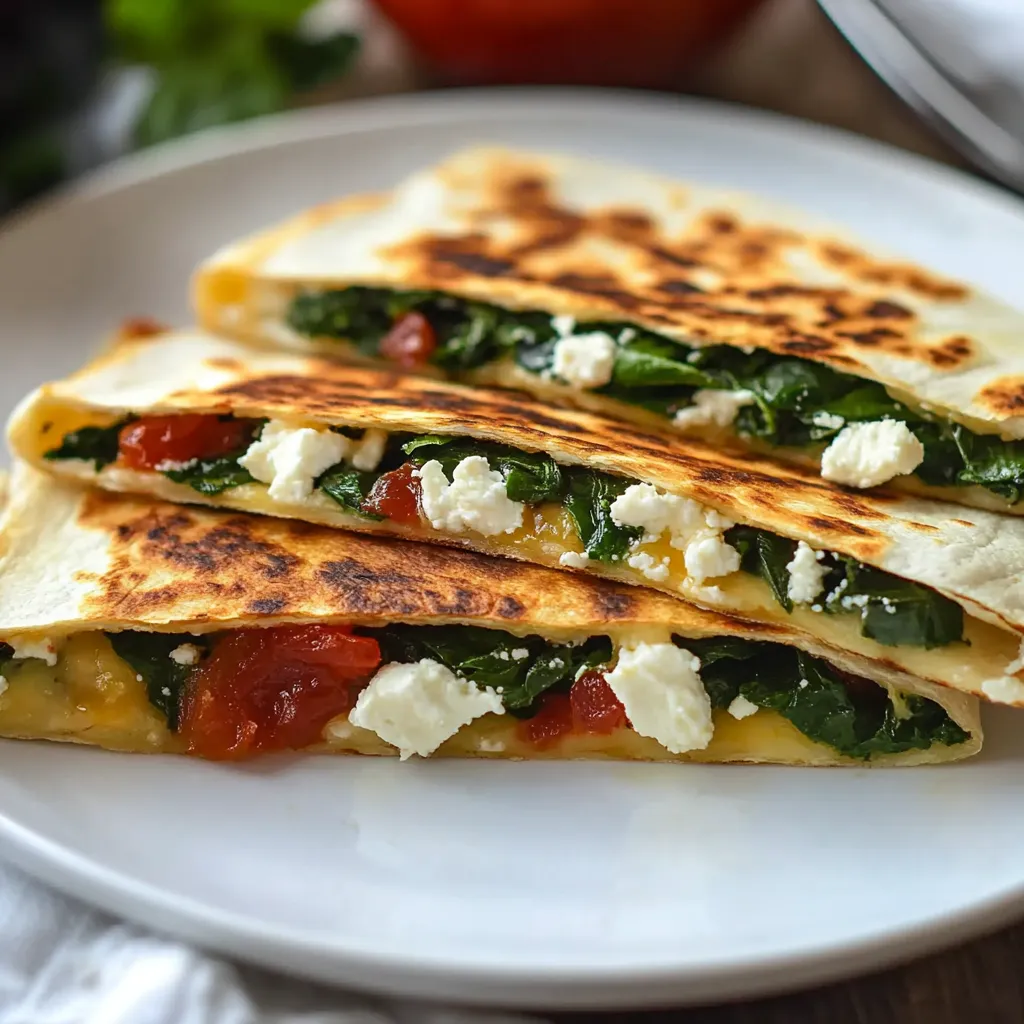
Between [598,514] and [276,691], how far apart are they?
0.73 metres

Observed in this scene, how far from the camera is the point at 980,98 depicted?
4371mm

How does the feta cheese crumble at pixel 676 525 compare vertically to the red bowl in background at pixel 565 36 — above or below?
below

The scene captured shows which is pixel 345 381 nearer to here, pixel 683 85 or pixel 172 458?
pixel 172 458

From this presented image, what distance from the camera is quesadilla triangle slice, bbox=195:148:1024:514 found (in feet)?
9.25

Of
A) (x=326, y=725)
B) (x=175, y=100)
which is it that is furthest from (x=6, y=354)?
(x=326, y=725)

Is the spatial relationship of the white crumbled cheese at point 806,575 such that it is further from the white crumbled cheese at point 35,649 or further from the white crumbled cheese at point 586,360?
the white crumbled cheese at point 35,649

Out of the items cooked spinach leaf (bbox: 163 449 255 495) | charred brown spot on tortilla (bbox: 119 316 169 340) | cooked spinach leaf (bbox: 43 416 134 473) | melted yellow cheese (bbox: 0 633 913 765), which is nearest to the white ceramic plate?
melted yellow cheese (bbox: 0 633 913 765)

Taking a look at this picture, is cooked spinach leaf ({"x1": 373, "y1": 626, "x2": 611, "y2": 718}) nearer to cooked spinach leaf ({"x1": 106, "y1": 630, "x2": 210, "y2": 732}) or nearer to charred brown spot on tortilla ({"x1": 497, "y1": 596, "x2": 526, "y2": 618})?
charred brown spot on tortilla ({"x1": 497, "y1": 596, "x2": 526, "y2": 618})

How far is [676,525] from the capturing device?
8.54 ft

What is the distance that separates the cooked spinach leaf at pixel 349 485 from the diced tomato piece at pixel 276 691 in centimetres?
28

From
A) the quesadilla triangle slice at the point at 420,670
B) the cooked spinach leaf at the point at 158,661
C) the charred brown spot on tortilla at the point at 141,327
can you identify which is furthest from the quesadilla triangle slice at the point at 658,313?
the cooked spinach leaf at the point at 158,661

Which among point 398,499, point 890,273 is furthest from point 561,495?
point 890,273

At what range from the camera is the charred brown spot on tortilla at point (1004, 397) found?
2.71 metres

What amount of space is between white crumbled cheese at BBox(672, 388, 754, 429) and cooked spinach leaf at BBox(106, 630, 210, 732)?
1169 millimetres
